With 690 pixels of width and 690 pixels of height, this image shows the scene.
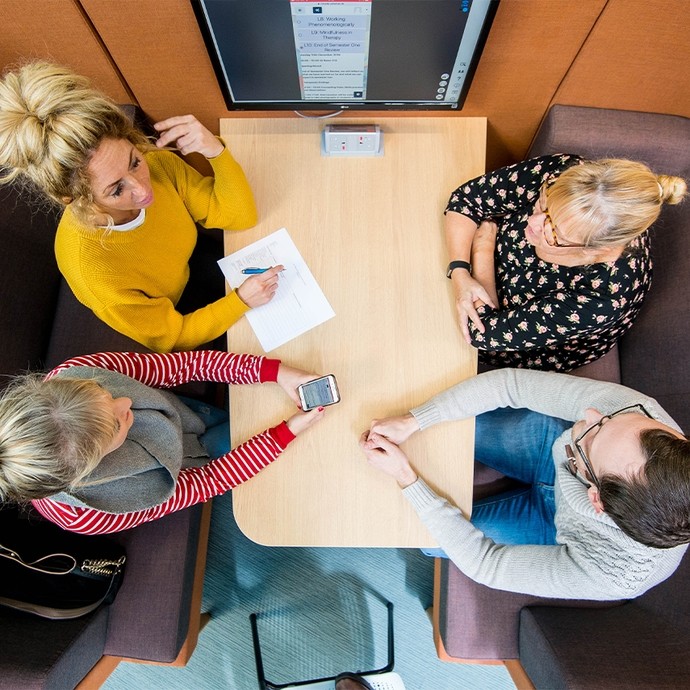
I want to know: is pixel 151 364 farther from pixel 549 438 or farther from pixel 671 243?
pixel 671 243

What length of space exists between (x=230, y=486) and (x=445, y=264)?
72 centimetres

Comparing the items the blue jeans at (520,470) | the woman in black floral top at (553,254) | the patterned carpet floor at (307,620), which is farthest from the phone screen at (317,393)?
the patterned carpet floor at (307,620)

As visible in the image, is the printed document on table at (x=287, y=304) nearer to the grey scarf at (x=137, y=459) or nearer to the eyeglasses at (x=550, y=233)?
the grey scarf at (x=137, y=459)

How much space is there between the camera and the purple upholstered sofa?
111 centimetres

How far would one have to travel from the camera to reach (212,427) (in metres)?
1.48

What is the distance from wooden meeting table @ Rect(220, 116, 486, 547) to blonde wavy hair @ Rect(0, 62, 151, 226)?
0.40 meters

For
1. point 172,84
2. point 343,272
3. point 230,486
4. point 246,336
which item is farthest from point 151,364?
point 172,84

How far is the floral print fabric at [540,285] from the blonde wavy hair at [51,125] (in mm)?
776

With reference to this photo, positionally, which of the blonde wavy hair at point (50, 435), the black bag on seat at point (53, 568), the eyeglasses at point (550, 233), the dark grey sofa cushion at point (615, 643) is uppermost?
the eyeglasses at point (550, 233)

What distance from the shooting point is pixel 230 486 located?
1.18 m

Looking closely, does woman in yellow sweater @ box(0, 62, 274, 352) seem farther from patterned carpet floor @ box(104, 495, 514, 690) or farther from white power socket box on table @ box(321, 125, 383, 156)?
patterned carpet floor @ box(104, 495, 514, 690)

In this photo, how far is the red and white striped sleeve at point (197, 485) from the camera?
3.53 ft

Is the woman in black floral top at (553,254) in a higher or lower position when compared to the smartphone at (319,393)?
higher

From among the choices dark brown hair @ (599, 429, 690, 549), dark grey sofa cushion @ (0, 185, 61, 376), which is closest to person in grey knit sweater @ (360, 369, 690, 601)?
dark brown hair @ (599, 429, 690, 549)
